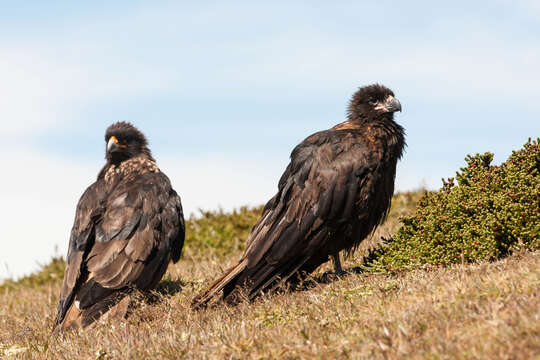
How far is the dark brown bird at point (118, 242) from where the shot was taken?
27.1ft

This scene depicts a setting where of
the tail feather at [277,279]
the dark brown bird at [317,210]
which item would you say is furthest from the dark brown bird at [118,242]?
the tail feather at [277,279]

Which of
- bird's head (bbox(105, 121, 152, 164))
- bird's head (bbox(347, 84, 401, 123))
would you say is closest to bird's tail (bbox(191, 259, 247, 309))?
bird's head (bbox(347, 84, 401, 123))

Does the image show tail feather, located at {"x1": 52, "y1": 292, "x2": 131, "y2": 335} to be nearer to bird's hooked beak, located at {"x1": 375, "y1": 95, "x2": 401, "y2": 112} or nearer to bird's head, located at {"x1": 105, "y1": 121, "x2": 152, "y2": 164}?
bird's head, located at {"x1": 105, "y1": 121, "x2": 152, "y2": 164}

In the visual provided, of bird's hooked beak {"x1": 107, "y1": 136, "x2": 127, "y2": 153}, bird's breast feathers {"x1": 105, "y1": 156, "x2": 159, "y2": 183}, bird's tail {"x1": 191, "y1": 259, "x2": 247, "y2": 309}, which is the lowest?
bird's tail {"x1": 191, "y1": 259, "x2": 247, "y2": 309}

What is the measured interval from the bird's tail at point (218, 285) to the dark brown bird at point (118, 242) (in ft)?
3.77

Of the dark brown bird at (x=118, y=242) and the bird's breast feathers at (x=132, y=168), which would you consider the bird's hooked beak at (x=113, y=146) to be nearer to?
the bird's breast feathers at (x=132, y=168)

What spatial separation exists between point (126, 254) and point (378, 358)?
5.06 m

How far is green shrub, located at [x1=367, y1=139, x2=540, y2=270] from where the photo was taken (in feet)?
23.8

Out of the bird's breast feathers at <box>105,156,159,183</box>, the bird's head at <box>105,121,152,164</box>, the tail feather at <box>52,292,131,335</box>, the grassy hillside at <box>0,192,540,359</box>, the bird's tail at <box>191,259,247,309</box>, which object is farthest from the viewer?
the bird's head at <box>105,121,152,164</box>

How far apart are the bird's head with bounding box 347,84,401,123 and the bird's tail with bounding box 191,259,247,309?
272cm

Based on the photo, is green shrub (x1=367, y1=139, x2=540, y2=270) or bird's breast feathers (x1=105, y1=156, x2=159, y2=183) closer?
green shrub (x1=367, y1=139, x2=540, y2=270)

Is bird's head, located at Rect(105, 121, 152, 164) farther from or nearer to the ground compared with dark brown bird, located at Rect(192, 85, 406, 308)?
farther from the ground

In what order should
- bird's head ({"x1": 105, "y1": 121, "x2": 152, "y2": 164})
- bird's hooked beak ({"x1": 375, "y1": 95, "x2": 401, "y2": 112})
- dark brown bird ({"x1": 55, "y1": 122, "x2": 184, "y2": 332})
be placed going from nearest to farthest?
dark brown bird ({"x1": 55, "y1": 122, "x2": 184, "y2": 332}), bird's hooked beak ({"x1": 375, "y1": 95, "x2": 401, "y2": 112}), bird's head ({"x1": 105, "y1": 121, "x2": 152, "y2": 164})

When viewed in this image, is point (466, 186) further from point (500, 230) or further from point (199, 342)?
point (199, 342)
